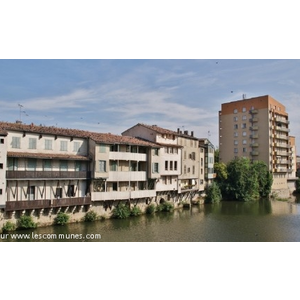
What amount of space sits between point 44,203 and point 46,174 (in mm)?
2235

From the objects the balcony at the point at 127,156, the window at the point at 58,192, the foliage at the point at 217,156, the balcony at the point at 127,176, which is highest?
the foliage at the point at 217,156

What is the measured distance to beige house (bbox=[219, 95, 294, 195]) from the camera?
186 feet

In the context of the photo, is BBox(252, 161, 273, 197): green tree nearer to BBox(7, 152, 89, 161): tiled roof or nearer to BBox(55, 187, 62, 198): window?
BBox(7, 152, 89, 161): tiled roof

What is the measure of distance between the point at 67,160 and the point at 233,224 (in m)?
15.4

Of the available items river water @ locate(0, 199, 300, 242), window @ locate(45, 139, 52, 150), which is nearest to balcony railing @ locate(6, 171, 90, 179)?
window @ locate(45, 139, 52, 150)

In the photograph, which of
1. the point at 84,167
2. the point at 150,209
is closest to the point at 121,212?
the point at 150,209

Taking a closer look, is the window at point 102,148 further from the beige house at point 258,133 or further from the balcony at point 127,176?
the beige house at point 258,133

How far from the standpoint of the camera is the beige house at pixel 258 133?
56.8 meters

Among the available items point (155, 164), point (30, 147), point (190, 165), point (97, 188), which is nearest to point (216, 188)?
point (190, 165)

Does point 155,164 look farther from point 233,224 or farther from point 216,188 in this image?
point 216,188

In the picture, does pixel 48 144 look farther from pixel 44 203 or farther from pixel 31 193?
pixel 44 203

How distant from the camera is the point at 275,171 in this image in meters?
57.9

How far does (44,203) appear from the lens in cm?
2428

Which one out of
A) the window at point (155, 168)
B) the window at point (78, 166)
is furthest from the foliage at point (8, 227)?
the window at point (155, 168)
